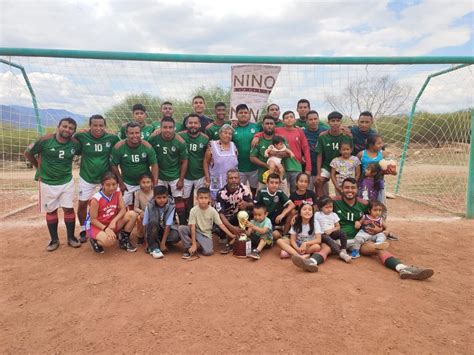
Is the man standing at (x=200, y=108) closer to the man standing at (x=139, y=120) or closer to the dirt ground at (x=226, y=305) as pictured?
the man standing at (x=139, y=120)

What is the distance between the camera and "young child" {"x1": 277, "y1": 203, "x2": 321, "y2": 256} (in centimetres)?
392

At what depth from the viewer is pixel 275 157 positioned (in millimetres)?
4469

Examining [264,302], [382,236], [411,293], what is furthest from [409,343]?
[382,236]

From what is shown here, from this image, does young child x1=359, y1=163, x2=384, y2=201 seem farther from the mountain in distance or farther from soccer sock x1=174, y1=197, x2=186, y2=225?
the mountain in distance

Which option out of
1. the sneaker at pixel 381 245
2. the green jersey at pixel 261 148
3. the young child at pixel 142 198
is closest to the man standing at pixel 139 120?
the young child at pixel 142 198

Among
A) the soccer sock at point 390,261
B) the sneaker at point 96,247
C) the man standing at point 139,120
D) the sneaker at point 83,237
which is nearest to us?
the soccer sock at point 390,261

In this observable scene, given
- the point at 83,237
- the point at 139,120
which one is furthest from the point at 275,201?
the point at 83,237

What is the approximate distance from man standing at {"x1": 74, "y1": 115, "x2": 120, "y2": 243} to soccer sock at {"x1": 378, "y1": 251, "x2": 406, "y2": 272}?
3524 mm

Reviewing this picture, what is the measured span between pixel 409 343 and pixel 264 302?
1.08 m

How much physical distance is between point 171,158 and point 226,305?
7.73 feet

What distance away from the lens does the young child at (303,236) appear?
392 centimetres

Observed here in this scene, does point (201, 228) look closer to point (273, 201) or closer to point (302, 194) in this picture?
point (273, 201)

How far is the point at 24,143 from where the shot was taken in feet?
26.6

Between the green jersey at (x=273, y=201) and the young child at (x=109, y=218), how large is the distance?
5.42ft
